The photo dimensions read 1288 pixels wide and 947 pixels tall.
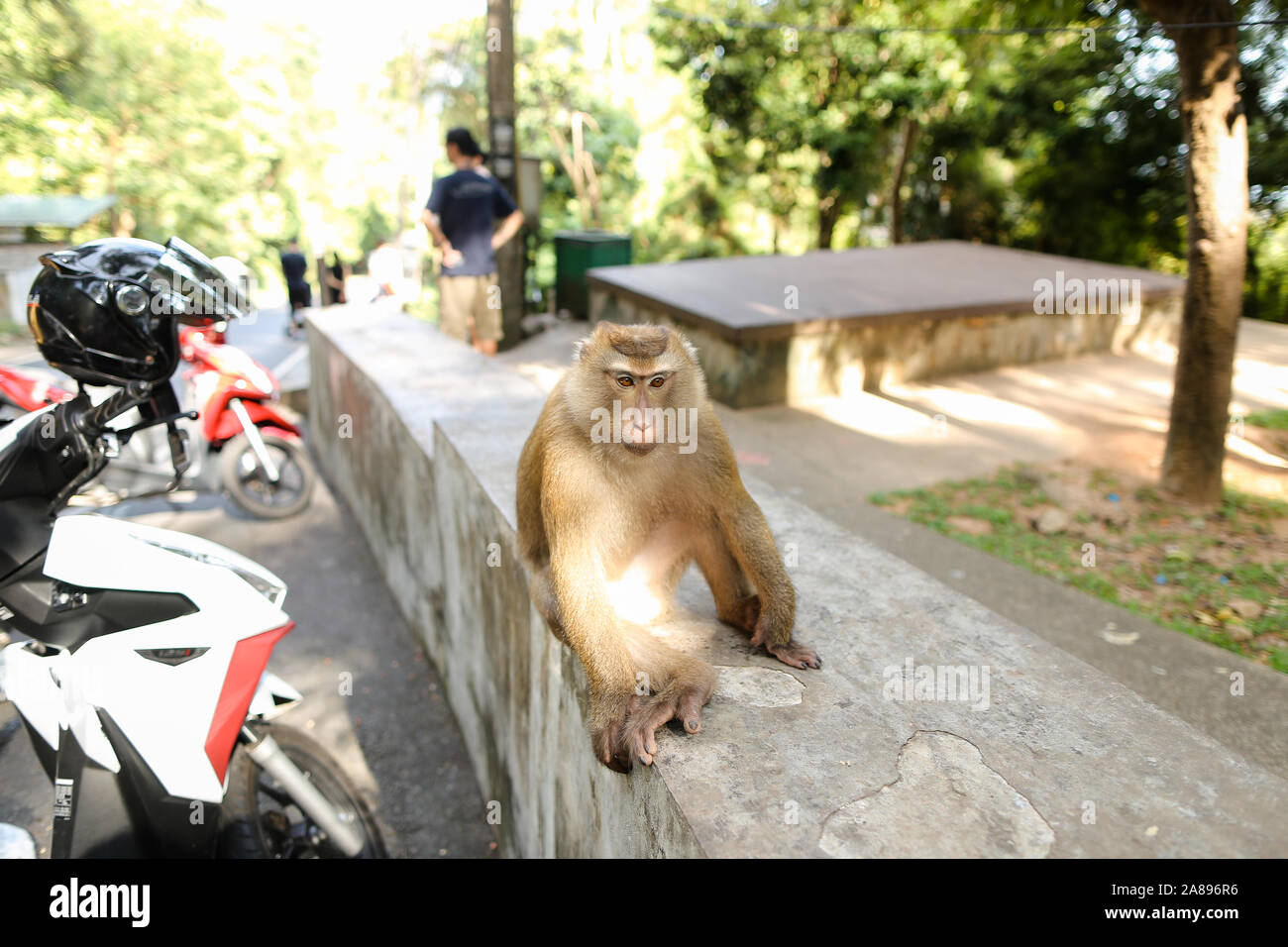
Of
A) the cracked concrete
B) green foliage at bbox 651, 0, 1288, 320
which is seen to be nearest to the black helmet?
the cracked concrete

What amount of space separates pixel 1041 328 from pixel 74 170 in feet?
24.6

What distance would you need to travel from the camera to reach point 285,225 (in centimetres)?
1466

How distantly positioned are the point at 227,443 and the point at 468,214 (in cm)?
251

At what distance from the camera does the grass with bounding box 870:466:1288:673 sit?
3.61 metres

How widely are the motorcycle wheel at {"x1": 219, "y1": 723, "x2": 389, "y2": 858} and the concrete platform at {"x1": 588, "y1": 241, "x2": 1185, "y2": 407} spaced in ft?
13.8

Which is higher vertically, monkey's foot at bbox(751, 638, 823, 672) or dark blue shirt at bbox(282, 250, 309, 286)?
dark blue shirt at bbox(282, 250, 309, 286)

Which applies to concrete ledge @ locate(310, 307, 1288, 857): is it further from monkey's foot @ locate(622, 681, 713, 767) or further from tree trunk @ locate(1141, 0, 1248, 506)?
tree trunk @ locate(1141, 0, 1248, 506)

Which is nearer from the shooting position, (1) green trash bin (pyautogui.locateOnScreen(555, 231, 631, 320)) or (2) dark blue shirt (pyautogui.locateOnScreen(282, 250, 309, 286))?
(1) green trash bin (pyautogui.locateOnScreen(555, 231, 631, 320))

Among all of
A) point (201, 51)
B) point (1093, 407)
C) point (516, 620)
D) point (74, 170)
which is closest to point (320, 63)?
point (201, 51)

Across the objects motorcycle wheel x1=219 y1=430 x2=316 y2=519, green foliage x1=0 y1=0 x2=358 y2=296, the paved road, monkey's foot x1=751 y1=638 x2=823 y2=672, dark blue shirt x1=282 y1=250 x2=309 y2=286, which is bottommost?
the paved road

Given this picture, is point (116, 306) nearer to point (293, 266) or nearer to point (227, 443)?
point (227, 443)

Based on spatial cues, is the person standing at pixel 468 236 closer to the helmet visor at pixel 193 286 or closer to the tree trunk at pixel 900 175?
the helmet visor at pixel 193 286

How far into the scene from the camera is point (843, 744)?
1756 mm
